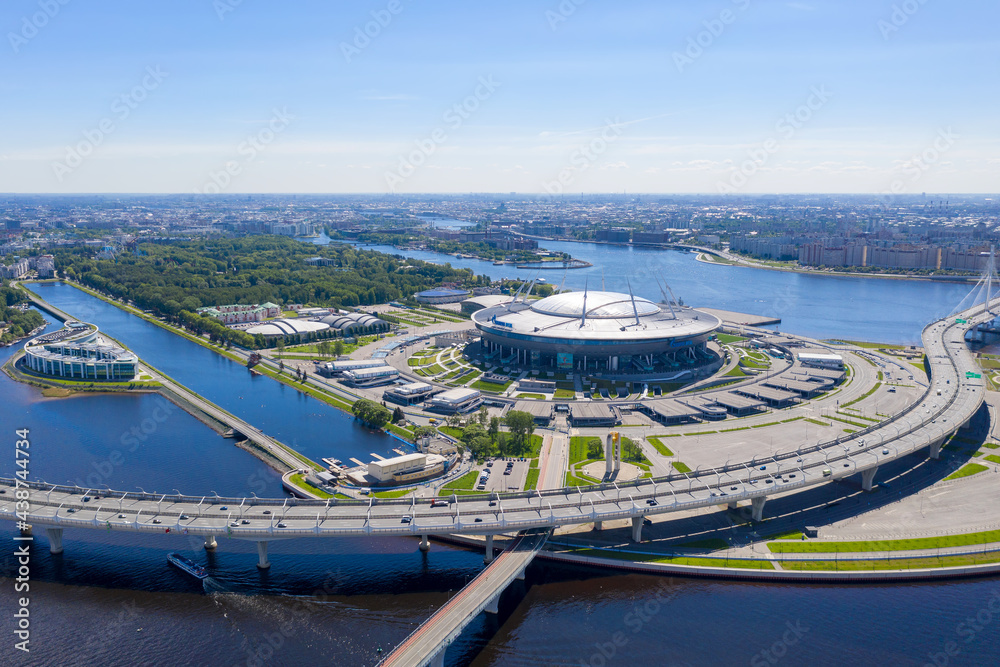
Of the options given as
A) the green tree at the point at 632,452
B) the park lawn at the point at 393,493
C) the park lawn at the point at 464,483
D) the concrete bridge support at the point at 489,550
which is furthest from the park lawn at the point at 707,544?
the park lawn at the point at 393,493

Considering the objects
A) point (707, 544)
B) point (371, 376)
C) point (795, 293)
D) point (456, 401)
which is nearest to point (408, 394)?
point (456, 401)

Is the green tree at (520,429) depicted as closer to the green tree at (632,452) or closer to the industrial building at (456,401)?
the green tree at (632,452)

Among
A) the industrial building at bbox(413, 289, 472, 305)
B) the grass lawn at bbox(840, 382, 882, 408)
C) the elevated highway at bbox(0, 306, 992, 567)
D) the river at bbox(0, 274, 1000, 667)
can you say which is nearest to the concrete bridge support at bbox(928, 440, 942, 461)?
the elevated highway at bbox(0, 306, 992, 567)

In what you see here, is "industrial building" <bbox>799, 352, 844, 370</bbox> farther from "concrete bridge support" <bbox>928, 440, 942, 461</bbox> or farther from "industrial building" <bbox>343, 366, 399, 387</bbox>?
"industrial building" <bbox>343, 366, 399, 387</bbox>

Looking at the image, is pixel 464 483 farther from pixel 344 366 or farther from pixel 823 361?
pixel 823 361

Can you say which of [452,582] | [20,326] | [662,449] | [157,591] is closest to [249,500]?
[157,591]

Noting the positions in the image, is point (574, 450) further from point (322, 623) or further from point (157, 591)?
point (157, 591)
